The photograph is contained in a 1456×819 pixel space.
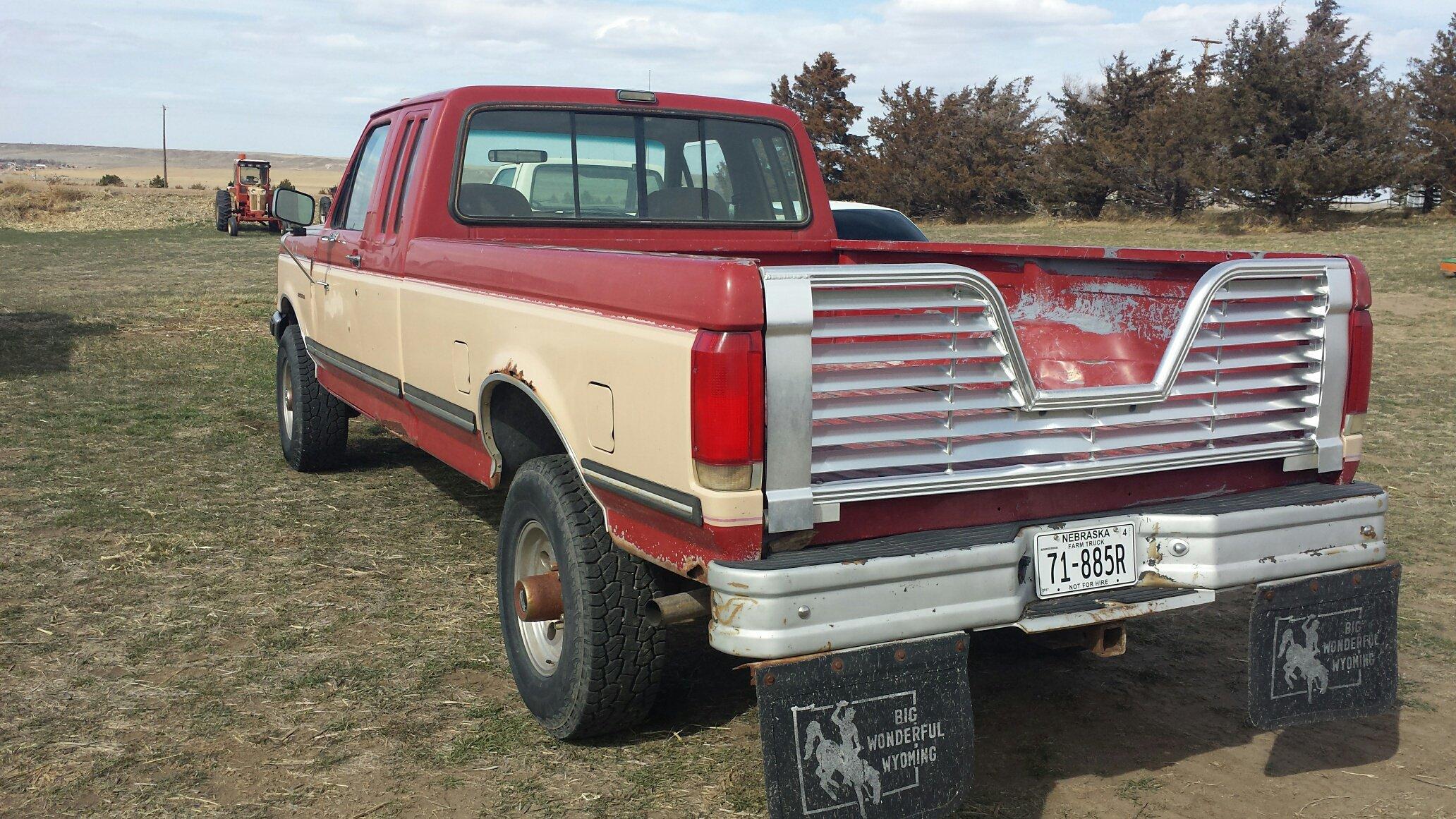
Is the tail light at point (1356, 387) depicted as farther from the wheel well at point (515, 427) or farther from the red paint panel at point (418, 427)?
the red paint panel at point (418, 427)

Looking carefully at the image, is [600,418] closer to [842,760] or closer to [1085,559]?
[842,760]

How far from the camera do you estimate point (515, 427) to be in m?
3.97

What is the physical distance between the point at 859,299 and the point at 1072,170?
103 feet

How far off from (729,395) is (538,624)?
1.44 meters

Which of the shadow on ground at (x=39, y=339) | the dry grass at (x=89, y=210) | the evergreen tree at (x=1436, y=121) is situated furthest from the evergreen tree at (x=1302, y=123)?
the dry grass at (x=89, y=210)

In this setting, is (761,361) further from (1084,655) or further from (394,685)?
(1084,655)

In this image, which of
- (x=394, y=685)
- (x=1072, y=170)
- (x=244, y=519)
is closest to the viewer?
(x=394, y=685)

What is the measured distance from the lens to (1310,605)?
10.4 feet

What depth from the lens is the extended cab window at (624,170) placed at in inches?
190

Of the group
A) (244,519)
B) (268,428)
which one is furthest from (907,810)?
(268,428)

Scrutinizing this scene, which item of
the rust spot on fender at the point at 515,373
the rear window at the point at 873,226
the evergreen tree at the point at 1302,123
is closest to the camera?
the rust spot on fender at the point at 515,373

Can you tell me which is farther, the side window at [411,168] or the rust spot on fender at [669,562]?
the side window at [411,168]

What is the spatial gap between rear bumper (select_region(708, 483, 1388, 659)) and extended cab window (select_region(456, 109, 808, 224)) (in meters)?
2.54

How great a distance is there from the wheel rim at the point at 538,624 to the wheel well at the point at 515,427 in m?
0.29
